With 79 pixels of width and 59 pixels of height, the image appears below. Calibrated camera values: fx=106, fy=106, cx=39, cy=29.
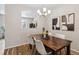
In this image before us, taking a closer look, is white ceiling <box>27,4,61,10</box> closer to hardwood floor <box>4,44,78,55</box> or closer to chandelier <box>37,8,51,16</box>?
chandelier <box>37,8,51,16</box>

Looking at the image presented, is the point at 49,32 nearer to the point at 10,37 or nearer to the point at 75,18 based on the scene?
the point at 75,18

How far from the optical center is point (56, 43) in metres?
1.64

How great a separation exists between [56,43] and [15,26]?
0.69 meters

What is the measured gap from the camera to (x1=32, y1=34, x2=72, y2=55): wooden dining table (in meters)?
1.61

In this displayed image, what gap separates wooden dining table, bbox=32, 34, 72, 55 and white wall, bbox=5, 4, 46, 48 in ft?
0.61

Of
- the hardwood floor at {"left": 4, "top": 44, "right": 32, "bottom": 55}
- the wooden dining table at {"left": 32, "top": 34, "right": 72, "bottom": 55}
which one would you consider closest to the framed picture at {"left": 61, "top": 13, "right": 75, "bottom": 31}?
the wooden dining table at {"left": 32, "top": 34, "right": 72, "bottom": 55}

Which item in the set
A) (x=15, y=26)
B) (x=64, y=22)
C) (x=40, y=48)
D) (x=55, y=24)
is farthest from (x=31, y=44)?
(x=64, y=22)

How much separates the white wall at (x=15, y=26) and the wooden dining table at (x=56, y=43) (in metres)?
0.19

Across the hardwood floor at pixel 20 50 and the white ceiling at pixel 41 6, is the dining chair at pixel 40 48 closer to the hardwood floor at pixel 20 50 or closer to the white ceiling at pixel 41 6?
the hardwood floor at pixel 20 50

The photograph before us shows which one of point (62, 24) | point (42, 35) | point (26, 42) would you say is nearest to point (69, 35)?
point (62, 24)

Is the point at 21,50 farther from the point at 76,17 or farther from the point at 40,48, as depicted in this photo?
the point at 76,17

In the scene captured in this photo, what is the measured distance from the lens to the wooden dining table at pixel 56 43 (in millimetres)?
1608

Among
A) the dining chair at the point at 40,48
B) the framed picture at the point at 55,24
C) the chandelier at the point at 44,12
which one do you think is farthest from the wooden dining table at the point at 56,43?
the chandelier at the point at 44,12
